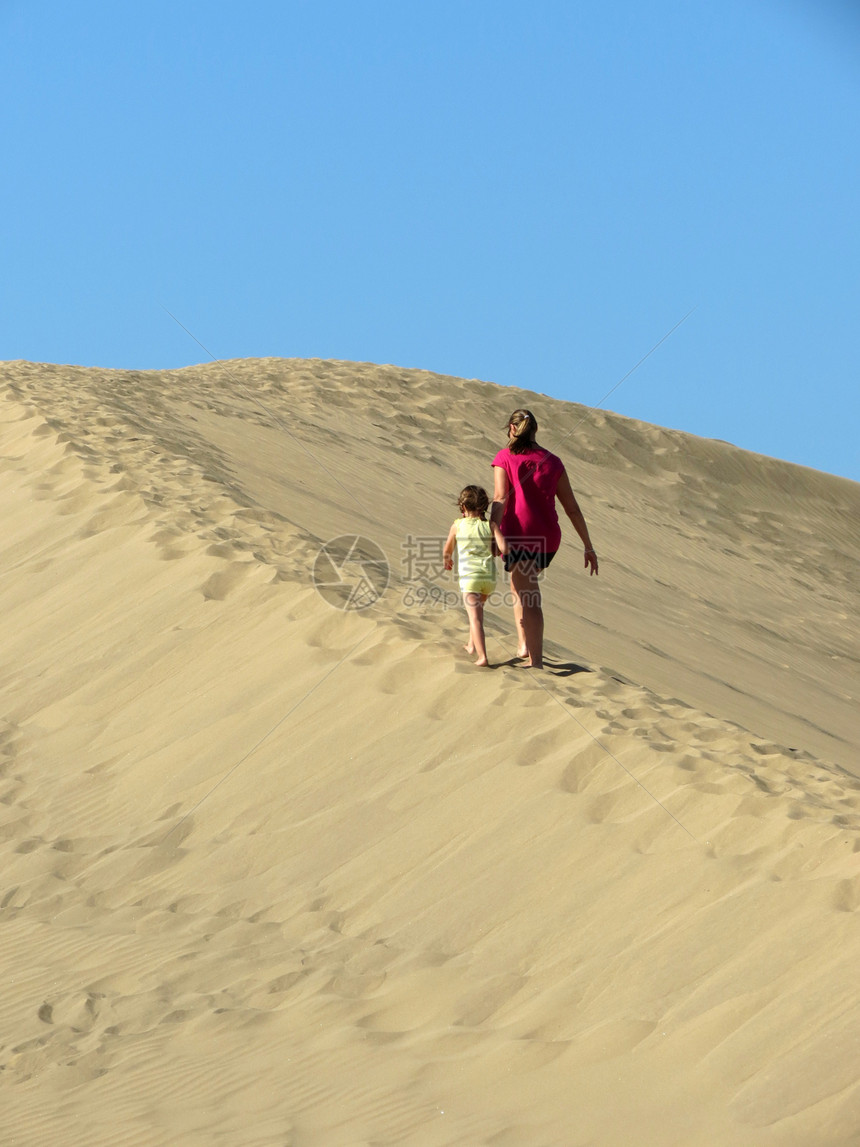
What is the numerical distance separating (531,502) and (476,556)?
0.41 metres

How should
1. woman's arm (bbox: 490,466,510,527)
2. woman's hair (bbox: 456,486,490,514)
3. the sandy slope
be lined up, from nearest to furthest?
1. the sandy slope
2. woman's arm (bbox: 490,466,510,527)
3. woman's hair (bbox: 456,486,490,514)

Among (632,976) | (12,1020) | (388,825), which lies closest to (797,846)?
(632,976)

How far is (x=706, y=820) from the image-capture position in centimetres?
468

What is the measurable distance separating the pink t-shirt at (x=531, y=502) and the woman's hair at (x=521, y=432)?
0.05 meters

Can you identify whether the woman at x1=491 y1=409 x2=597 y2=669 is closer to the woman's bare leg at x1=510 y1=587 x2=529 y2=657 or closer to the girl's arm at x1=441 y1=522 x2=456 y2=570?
the woman's bare leg at x1=510 y1=587 x2=529 y2=657

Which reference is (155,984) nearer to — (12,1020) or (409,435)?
(12,1020)

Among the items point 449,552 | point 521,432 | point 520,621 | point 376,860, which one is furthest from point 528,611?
point 376,860

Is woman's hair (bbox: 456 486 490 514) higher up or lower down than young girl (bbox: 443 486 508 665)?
higher up

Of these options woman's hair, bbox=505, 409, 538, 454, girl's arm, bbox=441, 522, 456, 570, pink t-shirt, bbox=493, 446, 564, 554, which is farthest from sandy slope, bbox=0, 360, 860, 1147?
woman's hair, bbox=505, 409, 538, 454

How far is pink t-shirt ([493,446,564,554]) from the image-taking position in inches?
252

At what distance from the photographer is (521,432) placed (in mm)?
6410

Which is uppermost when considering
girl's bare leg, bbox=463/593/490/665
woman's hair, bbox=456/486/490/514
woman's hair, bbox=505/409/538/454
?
woman's hair, bbox=505/409/538/454

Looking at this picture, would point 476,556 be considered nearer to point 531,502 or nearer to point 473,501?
point 473,501

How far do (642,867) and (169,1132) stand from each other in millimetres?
1956
